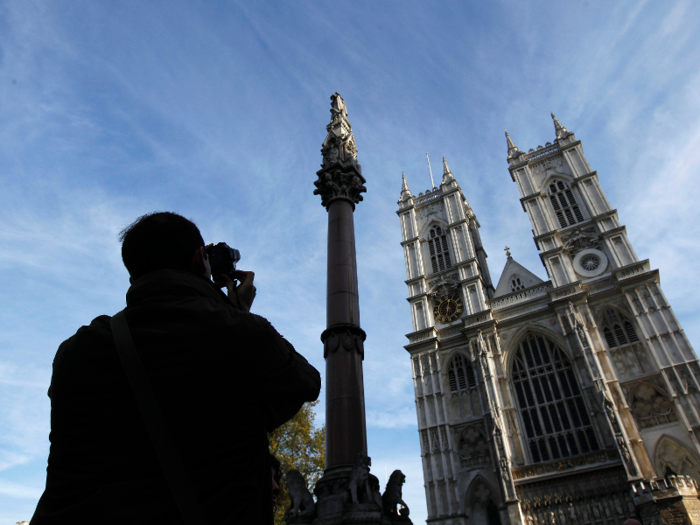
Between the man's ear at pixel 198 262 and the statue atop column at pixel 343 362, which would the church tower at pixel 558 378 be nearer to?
the statue atop column at pixel 343 362

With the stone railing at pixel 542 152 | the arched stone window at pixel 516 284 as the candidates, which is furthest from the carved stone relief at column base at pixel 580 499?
the stone railing at pixel 542 152

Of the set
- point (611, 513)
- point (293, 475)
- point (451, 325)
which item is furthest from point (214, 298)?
point (451, 325)

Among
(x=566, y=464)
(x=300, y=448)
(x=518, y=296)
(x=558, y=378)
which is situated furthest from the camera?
(x=518, y=296)

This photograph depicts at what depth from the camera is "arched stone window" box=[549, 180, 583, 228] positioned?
1350 inches

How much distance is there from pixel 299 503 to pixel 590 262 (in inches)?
1177

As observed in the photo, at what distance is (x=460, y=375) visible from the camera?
3225cm

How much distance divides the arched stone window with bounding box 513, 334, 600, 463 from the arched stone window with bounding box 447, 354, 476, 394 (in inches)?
116

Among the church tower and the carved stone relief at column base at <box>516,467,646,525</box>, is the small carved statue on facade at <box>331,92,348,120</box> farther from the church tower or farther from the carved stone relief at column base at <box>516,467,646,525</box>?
the carved stone relief at column base at <box>516,467,646,525</box>

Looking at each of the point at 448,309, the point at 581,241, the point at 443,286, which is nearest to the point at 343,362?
the point at 448,309

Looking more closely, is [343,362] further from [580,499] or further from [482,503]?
[482,503]

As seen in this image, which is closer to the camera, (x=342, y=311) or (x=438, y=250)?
(x=342, y=311)

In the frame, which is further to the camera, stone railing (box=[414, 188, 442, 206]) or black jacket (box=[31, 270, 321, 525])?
stone railing (box=[414, 188, 442, 206])

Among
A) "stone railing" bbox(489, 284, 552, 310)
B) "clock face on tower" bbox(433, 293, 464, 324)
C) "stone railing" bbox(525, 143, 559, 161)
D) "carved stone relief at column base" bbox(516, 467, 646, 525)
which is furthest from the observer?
"stone railing" bbox(525, 143, 559, 161)

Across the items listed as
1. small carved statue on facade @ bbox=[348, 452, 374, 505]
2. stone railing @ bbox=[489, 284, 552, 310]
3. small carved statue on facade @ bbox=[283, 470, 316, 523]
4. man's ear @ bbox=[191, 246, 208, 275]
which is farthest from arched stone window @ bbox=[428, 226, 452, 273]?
man's ear @ bbox=[191, 246, 208, 275]
